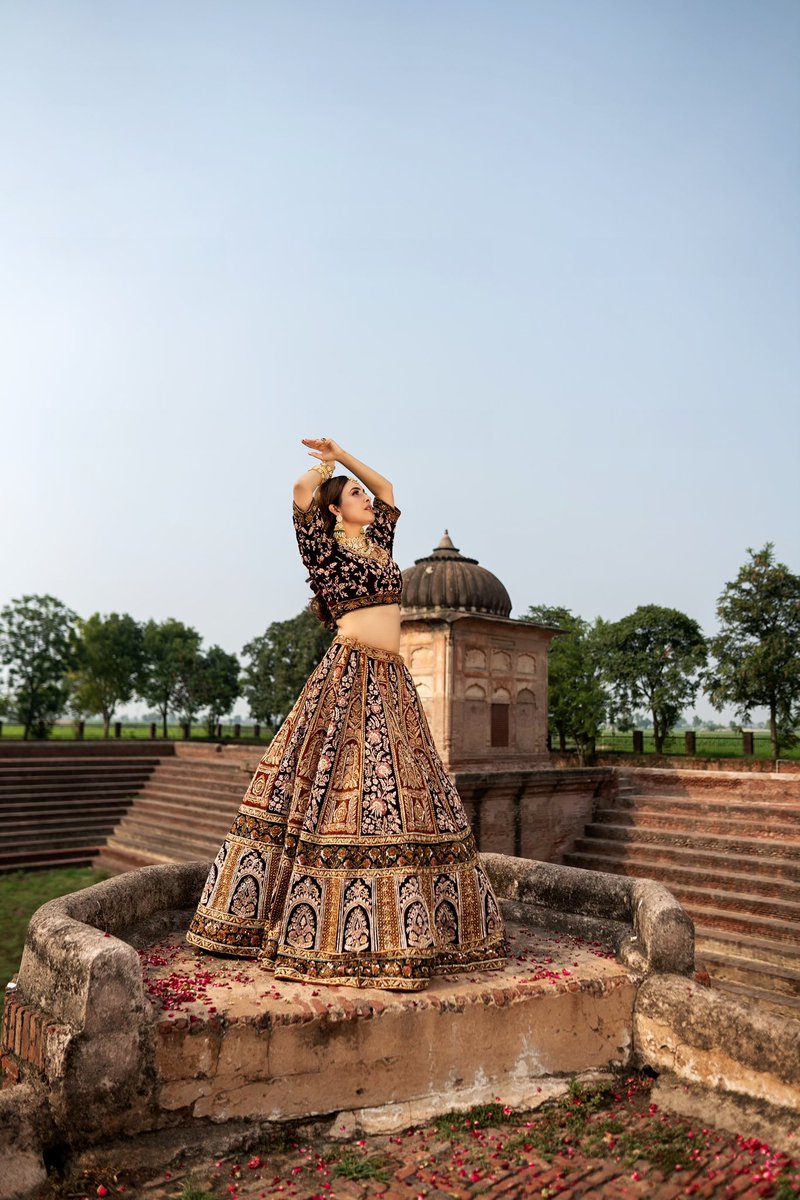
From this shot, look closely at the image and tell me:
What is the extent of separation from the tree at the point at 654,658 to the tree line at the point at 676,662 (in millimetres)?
45

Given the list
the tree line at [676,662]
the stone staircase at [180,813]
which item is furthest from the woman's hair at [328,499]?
the tree line at [676,662]

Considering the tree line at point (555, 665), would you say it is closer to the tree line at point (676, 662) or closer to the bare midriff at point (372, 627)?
the tree line at point (676, 662)

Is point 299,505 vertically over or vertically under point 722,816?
over

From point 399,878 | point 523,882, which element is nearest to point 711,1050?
point 399,878

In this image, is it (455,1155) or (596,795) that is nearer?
(455,1155)

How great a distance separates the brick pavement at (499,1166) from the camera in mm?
2811

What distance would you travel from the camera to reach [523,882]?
208 inches

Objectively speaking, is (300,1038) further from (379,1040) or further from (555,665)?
(555,665)

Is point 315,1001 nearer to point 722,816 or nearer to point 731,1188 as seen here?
point 731,1188

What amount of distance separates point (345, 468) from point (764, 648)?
2616 centimetres

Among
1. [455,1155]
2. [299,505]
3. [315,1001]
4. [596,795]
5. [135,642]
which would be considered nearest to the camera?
[455,1155]

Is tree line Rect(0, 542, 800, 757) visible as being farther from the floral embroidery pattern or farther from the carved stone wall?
the floral embroidery pattern

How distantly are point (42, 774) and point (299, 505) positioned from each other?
15.7 meters

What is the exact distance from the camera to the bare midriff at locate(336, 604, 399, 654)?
14.6 feet
